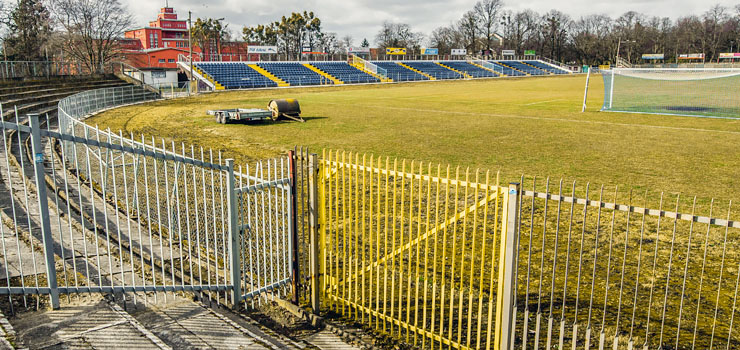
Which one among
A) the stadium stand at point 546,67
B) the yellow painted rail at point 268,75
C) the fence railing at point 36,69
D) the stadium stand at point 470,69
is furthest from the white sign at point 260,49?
the stadium stand at point 546,67

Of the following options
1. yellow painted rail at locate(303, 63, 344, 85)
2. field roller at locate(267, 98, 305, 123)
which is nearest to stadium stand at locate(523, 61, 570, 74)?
yellow painted rail at locate(303, 63, 344, 85)

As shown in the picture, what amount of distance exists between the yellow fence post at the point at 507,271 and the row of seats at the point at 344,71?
47.8 metres

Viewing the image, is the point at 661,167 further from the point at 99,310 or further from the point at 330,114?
the point at 330,114

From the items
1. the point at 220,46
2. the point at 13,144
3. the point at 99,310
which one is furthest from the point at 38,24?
the point at 99,310

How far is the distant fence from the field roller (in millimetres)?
15149

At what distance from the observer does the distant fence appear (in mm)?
4302

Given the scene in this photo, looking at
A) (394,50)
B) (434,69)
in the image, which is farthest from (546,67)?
(394,50)

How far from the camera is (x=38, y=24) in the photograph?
57500 mm

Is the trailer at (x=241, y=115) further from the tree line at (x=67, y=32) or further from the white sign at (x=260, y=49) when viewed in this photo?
the white sign at (x=260, y=49)

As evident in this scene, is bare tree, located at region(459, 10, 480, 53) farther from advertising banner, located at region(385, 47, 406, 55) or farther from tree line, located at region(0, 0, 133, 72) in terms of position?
tree line, located at region(0, 0, 133, 72)

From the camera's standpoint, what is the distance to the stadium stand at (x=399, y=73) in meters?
65.2

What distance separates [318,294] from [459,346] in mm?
1681

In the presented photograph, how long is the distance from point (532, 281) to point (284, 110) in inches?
702

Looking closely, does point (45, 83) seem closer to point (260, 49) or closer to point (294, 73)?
point (294, 73)
